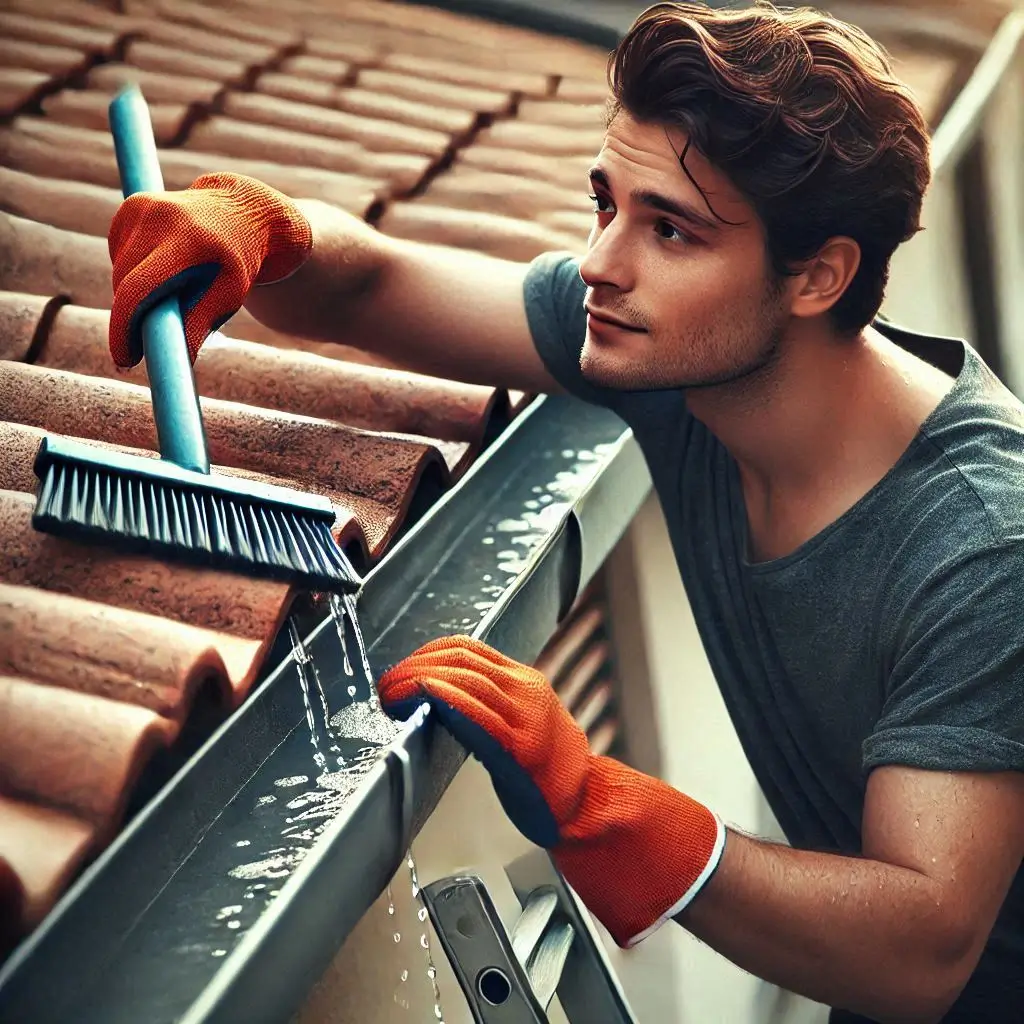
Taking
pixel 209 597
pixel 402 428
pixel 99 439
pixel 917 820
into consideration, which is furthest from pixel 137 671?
pixel 917 820

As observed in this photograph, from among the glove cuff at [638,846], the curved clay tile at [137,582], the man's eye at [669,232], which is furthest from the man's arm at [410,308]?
the glove cuff at [638,846]

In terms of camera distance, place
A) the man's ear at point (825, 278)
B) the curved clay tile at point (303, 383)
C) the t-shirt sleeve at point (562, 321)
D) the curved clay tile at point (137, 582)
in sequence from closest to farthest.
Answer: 1. the curved clay tile at point (137, 582)
2. the man's ear at point (825, 278)
3. the curved clay tile at point (303, 383)
4. the t-shirt sleeve at point (562, 321)

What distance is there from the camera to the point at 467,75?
298cm

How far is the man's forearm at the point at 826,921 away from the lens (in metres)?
1.52

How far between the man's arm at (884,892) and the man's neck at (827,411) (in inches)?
16.0

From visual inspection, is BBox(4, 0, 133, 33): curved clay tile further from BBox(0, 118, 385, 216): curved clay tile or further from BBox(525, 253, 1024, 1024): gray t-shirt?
BBox(525, 253, 1024, 1024): gray t-shirt

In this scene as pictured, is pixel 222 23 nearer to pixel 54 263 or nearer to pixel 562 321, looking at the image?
pixel 54 263

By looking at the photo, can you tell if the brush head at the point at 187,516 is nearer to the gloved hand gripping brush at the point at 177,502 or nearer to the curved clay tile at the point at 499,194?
the gloved hand gripping brush at the point at 177,502

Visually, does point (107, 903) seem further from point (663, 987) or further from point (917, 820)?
point (663, 987)

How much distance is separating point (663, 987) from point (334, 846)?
1687 mm

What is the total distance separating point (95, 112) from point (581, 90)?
3.56 feet

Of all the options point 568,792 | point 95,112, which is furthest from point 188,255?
point 95,112

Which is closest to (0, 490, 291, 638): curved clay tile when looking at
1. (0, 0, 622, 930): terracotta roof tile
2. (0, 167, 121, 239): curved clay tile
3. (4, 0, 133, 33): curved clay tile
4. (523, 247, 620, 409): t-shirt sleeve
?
(0, 0, 622, 930): terracotta roof tile

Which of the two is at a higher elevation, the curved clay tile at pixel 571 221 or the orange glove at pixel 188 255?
the orange glove at pixel 188 255
